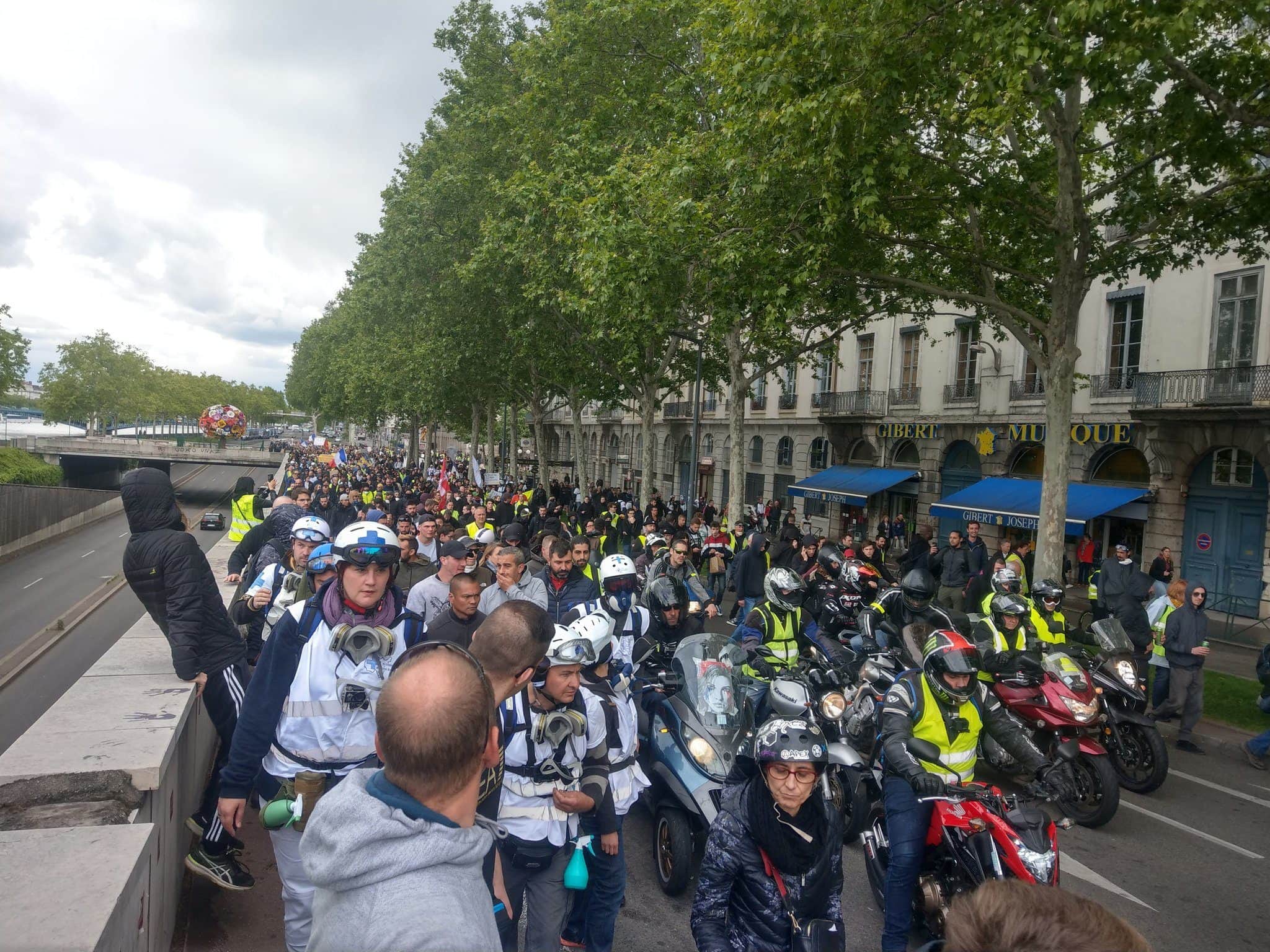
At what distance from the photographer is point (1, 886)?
2182mm

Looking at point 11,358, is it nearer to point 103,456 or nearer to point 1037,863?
point 103,456

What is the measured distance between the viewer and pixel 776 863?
2990 millimetres

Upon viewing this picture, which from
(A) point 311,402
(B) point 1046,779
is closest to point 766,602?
(B) point 1046,779

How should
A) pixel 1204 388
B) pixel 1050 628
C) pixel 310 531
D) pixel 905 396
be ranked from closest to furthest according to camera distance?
1. pixel 310 531
2. pixel 1050 628
3. pixel 1204 388
4. pixel 905 396

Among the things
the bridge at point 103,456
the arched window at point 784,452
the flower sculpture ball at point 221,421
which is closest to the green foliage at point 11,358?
the bridge at point 103,456

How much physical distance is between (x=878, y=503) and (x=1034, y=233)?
15.2 metres

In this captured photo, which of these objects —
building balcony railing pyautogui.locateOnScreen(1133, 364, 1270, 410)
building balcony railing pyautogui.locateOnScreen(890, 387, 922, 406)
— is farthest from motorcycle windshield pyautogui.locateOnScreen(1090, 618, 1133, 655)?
building balcony railing pyautogui.locateOnScreen(890, 387, 922, 406)

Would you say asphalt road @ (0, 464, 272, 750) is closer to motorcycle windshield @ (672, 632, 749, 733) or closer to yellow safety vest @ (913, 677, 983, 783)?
motorcycle windshield @ (672, 632, 749, 733)

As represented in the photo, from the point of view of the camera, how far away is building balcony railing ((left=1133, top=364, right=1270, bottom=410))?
17.5 m

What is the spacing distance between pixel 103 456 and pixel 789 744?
2581 inches

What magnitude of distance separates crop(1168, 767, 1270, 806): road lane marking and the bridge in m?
58.9

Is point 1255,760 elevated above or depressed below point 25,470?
below

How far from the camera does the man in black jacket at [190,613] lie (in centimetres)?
418

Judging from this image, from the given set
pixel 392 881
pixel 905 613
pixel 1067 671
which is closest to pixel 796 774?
pixel 392 881
